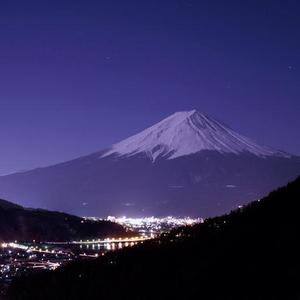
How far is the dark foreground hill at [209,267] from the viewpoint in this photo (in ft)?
82.3

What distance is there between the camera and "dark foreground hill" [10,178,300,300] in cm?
2509

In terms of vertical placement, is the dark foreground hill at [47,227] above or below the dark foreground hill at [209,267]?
above

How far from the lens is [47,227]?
99000 millimetres

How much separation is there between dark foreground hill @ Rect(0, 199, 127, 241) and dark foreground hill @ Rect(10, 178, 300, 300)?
135 feet

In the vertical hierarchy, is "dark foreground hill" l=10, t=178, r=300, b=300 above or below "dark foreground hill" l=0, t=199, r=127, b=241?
below

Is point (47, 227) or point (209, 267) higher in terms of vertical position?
point (47, 227)

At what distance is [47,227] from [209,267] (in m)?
69.7

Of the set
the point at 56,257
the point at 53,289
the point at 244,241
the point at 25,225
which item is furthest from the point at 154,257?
the point at 25,225

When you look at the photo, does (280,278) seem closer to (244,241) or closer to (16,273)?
(244,241)

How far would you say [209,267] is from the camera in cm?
3186

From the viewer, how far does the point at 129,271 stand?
42000 mm

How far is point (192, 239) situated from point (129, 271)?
22.4 feet

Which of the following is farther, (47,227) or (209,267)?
(47,227)

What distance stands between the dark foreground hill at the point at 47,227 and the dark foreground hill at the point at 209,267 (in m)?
41.0
